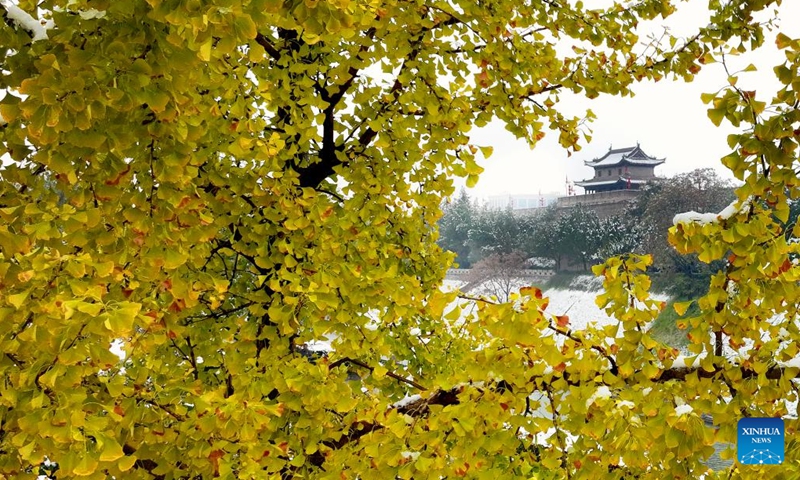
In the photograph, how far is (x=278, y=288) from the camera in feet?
9.72

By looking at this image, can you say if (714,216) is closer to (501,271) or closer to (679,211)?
(679,211)

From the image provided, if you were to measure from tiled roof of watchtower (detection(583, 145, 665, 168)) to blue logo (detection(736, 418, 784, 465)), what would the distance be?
40.5 m

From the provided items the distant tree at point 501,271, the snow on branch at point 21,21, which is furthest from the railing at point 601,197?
the snow on branch at point 21,21

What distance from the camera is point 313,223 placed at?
343cm

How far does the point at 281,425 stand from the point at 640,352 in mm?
1799

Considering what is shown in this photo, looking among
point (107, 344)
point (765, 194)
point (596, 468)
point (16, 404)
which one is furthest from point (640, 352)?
point (16, 404)

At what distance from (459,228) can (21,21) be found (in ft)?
124

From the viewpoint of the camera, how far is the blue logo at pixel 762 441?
1847 mm

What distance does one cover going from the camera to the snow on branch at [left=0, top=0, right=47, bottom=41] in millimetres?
1711

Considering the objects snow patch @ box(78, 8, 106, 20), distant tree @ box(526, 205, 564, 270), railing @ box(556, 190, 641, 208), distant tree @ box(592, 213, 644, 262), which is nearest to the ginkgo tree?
snow patch @ box(78, 8, 106, 20)

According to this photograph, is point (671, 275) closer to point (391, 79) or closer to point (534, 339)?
point (391, 79)

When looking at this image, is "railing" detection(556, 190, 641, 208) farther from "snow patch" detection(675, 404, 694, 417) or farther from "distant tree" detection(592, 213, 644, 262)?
"snow patch" detection(675, 404, 694, 417)

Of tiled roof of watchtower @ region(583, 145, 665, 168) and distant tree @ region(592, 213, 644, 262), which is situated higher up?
tiled roof of watchtower @ region(583, 145, 665, 168)

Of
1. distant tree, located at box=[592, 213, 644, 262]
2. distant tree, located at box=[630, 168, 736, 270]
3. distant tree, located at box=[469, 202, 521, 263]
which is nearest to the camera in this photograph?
distant tree, located at box=[630, 168, 736, 270]
